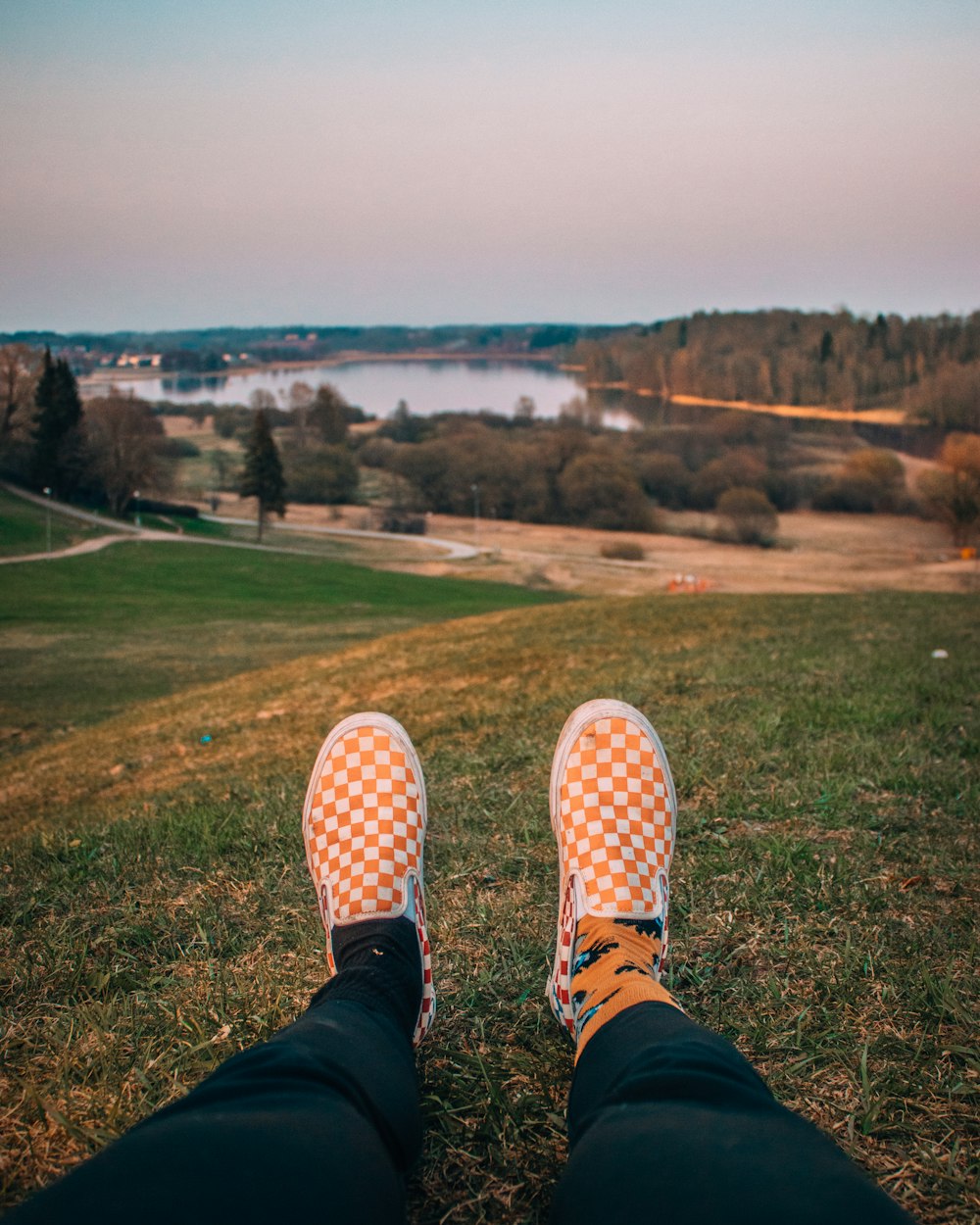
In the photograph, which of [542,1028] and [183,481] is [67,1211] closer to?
[542,1028]

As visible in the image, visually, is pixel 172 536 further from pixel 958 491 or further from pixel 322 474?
A: pixel 958 491

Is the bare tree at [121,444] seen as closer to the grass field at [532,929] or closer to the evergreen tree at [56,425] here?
the evergreen tree at [56,425]

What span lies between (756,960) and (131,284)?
10120 millimetres

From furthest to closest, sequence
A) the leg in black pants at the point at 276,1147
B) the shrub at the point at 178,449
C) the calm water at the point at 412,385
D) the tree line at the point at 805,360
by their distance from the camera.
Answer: the tree line at the point at 805,360
the calm water at the point at 412,385
the shrub at the point at 178,449
the leg in black pants at the point at 276,1147

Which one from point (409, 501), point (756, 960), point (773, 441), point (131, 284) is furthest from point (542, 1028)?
point (773, 441)

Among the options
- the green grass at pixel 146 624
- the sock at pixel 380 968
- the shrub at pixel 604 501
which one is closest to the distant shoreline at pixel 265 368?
the green grass at pixel 146 624

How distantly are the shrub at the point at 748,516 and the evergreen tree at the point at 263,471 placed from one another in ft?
47.4

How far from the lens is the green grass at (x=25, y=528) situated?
709 centimetres

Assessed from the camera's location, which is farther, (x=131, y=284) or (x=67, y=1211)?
(x=131, y=284)

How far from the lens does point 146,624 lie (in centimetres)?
869

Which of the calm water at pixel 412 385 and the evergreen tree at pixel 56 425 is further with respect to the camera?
the calm water at pixel 412 385

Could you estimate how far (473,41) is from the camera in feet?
29.9

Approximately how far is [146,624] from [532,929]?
8253 millimetres

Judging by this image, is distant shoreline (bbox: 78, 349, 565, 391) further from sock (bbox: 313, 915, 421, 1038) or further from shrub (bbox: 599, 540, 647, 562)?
shrub (bbox: 599, 540, 647, 562)
